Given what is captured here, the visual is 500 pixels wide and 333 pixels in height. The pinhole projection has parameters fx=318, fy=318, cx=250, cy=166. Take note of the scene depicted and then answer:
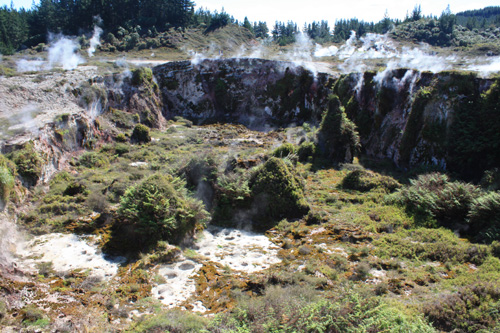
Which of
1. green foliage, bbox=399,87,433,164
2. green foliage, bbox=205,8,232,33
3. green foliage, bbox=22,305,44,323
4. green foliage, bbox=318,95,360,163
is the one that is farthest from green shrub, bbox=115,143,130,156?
green foliage, bbox=205,8,232,33

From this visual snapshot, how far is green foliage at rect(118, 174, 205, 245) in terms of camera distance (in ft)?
36.6

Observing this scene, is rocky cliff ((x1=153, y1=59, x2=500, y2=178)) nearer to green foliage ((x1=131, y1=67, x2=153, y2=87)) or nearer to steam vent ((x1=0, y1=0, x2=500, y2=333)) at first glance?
steam vent ((x1=0, y1=0, x2=500, y2=333))

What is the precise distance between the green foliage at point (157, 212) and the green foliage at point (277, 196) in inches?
118

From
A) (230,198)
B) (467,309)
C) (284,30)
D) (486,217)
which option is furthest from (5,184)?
(284,30)

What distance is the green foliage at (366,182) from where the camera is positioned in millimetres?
16266

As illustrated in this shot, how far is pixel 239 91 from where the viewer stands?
120 ft

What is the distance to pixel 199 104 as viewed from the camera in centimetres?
3600

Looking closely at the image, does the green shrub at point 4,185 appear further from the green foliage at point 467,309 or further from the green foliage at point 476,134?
the green foliage at point 476,134

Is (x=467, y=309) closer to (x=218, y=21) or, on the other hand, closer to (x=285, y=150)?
(x=285, y=150)

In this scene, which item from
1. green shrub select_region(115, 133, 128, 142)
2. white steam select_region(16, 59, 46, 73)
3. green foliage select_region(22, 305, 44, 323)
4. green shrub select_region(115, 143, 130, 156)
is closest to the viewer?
green foliage select_region(22, 305, 44, 323)

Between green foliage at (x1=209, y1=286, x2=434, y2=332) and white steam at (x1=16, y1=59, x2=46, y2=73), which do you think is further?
white steam at (x1=16, y1=59, x2=46, y2=73)

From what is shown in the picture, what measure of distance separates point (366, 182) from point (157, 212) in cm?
1070

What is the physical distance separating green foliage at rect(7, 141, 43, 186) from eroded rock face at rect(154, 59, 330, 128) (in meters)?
20.4

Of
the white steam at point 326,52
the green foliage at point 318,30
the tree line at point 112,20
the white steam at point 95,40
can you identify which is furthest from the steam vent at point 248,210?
the green foliage at point 318,30
